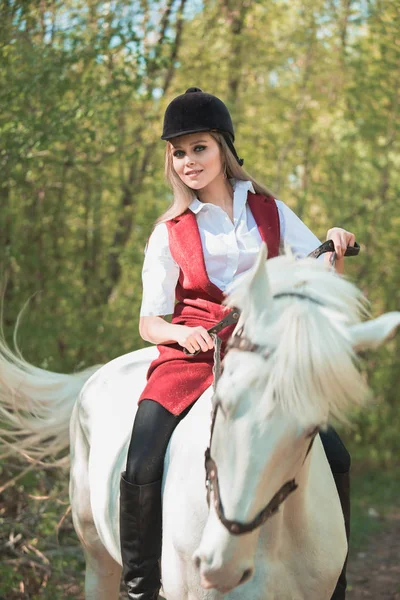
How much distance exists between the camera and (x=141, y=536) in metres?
2.54

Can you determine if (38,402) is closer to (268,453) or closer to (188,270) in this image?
(188,270)

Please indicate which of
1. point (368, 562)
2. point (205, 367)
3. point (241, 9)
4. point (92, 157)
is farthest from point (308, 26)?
point (205, 367)

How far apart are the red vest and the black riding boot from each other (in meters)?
0.31

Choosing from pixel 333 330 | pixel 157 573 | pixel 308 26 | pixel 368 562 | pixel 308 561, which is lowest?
pixel 368 562

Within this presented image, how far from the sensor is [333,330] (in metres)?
1.78

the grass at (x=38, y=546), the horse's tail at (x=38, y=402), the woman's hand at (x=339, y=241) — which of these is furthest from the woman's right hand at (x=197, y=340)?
the grass at (x=38, y=546)

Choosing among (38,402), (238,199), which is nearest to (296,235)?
(238,199)

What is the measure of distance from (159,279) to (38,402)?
55.8 inches

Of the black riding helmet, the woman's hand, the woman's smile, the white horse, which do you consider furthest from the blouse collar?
the white horse

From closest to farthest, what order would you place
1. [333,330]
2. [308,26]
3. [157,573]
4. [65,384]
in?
[333,330], [157,573], [65,384], [308,26]

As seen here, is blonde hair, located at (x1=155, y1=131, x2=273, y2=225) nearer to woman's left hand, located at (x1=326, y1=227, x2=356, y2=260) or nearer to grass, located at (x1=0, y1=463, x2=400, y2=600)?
woman's left hand, located at (x1=326, y1=227, x2=356, y2=260)

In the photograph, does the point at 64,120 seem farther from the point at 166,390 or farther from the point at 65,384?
the point at 166,390

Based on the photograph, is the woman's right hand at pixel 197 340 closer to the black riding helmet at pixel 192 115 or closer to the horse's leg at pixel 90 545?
the black riding helmet at pixel 192 115

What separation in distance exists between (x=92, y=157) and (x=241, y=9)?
96.6 inches
